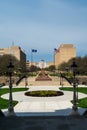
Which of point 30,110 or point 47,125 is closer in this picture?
point 47,125

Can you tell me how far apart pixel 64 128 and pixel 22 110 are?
10475 millimetres

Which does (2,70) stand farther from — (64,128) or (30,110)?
(64,128)

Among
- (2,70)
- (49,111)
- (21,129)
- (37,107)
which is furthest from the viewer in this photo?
(2,70)

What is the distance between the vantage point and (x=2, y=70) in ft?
301

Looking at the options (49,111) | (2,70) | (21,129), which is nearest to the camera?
(21,129)

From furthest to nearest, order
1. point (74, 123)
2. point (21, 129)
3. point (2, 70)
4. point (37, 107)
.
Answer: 1. point (2, 70)
2. point (37, 107)
3. point (74, 123)
4. point (21, 129)

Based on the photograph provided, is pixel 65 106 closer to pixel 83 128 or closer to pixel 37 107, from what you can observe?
pixel 37 107

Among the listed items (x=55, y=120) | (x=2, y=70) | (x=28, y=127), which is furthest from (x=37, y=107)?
(x=2, y=70)

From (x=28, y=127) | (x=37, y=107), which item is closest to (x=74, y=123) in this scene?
(x=28, y=127)

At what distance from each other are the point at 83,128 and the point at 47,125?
1.77 meters

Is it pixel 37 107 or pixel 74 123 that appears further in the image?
pixel 37 107

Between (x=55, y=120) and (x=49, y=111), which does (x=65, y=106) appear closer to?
(x=49, y=111)

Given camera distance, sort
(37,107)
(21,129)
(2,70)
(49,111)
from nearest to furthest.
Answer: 1. (21,129)
2. (49,111)
3. (37,107)
4. (2,70)

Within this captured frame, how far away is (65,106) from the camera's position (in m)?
24.7
